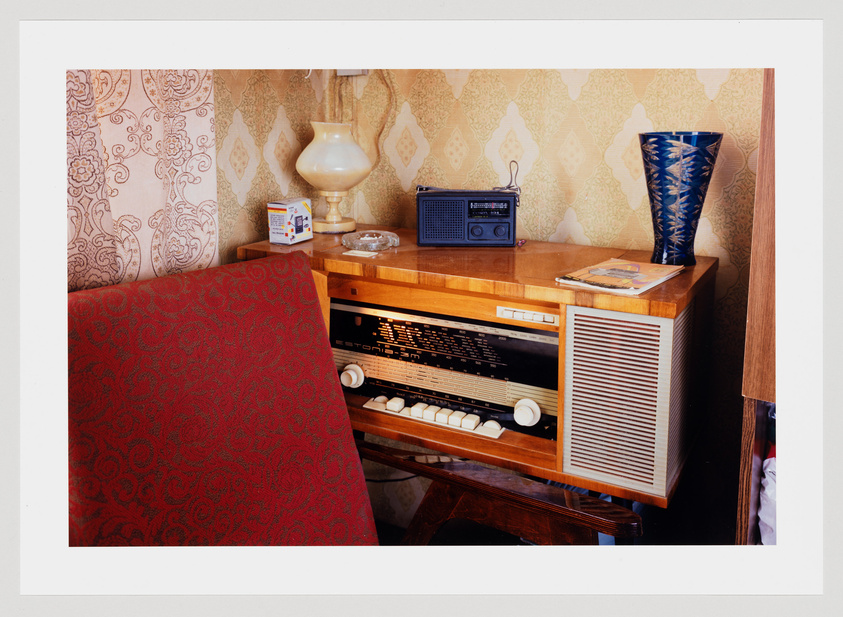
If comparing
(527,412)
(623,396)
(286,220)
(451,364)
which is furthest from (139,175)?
(623,396)

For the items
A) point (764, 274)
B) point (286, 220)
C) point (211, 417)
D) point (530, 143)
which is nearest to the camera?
point (764, 274)

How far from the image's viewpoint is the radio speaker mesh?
3.62 ft

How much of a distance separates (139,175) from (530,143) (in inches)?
36.2

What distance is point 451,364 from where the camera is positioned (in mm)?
1349

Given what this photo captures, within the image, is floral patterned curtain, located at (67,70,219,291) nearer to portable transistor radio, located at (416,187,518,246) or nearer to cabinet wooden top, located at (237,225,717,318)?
cabinet wooden top, located at (237,225,717,318)

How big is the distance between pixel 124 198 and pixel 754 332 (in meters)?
1.07

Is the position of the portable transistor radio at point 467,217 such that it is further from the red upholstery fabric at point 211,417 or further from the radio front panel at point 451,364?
the red upholstery fabric at point 211,417

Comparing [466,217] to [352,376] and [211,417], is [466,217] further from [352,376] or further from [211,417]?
[211,417]

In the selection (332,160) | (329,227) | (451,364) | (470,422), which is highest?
(332,160)

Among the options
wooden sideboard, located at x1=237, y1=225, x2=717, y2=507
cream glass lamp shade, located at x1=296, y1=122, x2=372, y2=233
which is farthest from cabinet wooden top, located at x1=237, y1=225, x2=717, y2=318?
cream glass lamp shade, located at x1=296, y1=122, x2=372, y2=233

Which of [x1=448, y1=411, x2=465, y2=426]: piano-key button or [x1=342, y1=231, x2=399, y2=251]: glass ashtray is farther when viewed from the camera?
[x1=342, y1=231, x2=399, y2=251]: glass ashtray

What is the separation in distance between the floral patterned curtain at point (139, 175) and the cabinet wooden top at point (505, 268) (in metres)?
0.22
